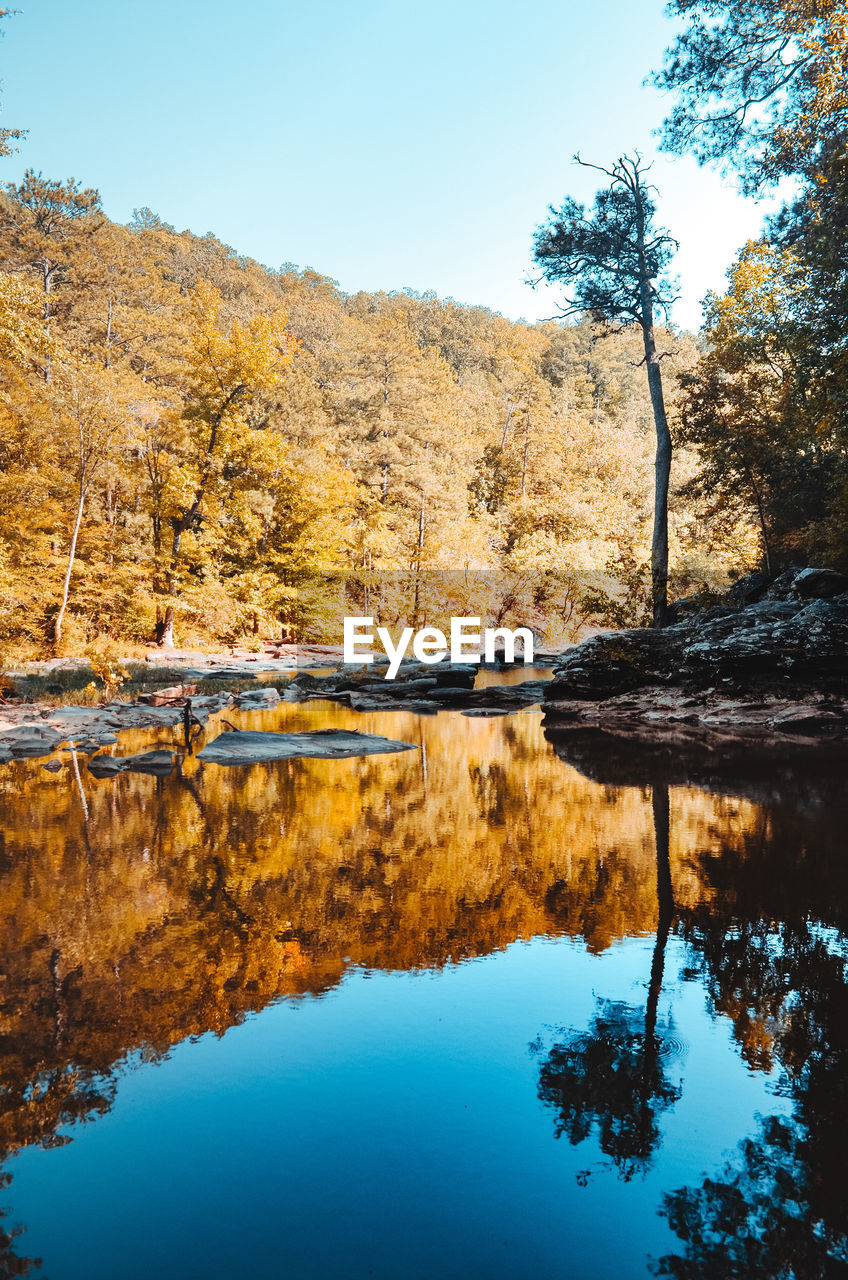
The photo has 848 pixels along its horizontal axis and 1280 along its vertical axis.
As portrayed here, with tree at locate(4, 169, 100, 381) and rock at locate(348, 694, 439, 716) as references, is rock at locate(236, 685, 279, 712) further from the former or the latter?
tree at locate(4, 169, 100, 381)

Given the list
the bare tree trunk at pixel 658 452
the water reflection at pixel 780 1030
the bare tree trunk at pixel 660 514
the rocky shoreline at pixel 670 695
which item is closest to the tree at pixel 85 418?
the rocky shoreline at pixel 670 695

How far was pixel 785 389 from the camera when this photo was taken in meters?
16.1

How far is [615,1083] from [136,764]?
6.35 meters

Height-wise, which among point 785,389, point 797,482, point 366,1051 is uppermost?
point 785,389

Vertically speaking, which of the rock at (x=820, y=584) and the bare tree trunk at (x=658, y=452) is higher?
the bare tree trunk at (x=658, y=452)

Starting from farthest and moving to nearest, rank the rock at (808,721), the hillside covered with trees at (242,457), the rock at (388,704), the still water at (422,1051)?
1. the hillside covered with trees at (242,457)
2. the rock at (388,704)
3. the rock at (808,721)
4. the still water at (422,1051)

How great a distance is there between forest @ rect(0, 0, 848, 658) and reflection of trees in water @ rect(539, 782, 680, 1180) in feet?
36.9

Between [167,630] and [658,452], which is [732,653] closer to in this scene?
[658,452]

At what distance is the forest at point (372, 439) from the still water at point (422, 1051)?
10.2m

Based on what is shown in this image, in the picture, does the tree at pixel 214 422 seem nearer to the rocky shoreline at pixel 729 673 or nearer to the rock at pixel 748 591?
the rocky shoreline at pixel 729 673

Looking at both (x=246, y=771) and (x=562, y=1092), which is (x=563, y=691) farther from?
(x=562, y=1092)

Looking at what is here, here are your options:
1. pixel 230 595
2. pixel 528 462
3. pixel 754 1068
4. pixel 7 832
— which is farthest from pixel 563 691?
pixel 528 462

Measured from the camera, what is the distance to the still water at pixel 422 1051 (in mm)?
1817

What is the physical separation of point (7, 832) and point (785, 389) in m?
16.6
